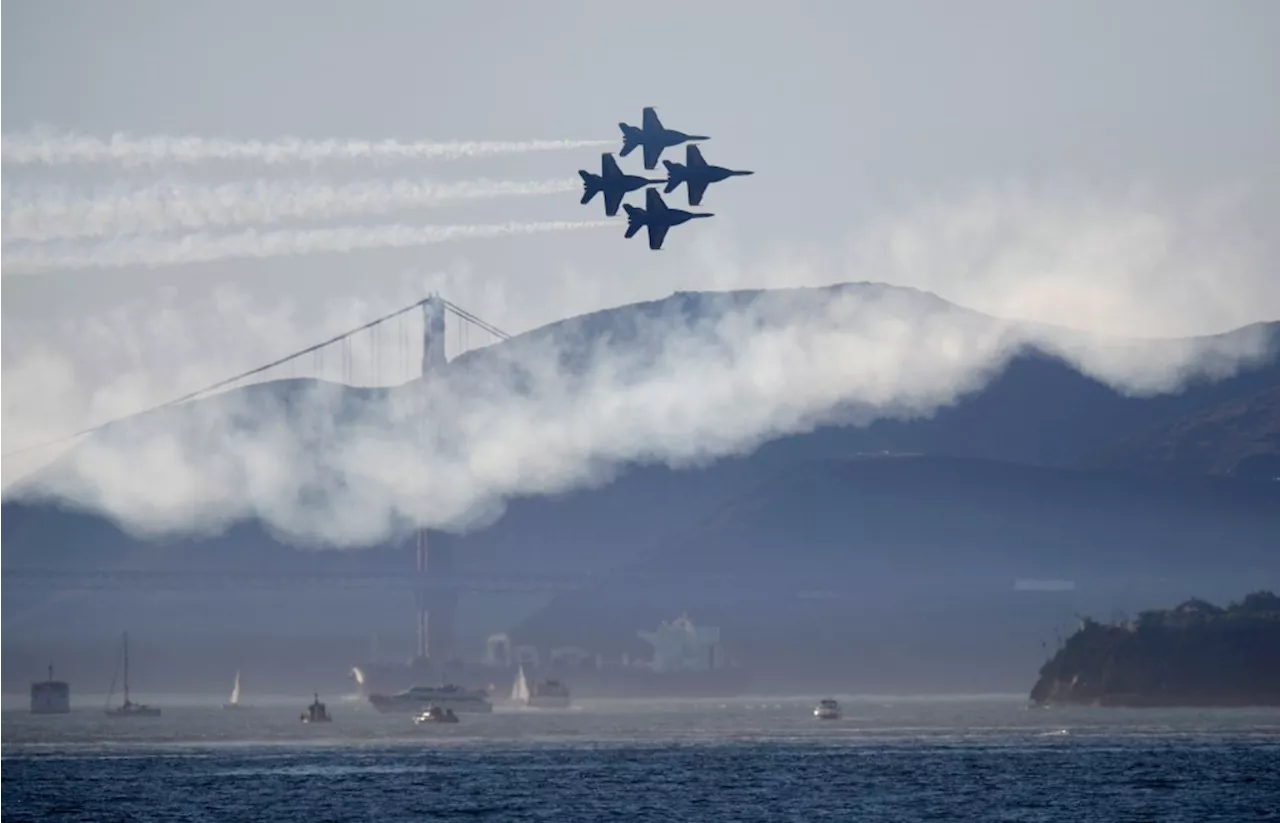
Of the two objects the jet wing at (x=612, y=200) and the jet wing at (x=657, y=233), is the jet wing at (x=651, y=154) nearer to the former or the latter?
the jet wing at (x=612, y=200)

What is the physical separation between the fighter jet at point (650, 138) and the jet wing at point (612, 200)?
1.85 metres

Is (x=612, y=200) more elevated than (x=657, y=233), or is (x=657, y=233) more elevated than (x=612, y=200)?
(x=612, y=200)

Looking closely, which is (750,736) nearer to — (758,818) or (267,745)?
(267,745)

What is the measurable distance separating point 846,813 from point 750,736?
262ft

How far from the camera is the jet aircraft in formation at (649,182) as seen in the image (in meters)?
123

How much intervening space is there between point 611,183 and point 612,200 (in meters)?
0.88

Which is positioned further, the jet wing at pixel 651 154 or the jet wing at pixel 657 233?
the jet wing at pixel 651 154

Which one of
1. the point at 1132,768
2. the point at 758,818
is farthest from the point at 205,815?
the point at 1132,768

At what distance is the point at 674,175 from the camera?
124 metres

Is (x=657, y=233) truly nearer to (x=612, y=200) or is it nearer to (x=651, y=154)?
(x=612, y=200)

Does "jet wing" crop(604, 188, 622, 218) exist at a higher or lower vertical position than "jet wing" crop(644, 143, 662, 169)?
lower

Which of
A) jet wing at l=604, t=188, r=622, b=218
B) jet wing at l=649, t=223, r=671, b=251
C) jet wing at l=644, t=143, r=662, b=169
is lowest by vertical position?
jet wing at l=649, t=223, r=671, b=251

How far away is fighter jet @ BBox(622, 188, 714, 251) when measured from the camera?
124 m

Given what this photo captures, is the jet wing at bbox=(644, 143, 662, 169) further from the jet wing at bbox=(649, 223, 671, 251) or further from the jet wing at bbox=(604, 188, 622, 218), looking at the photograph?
the jet wing at bbox=(649, 223, 671, 251)
